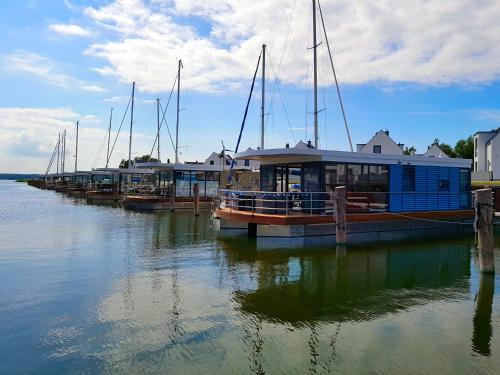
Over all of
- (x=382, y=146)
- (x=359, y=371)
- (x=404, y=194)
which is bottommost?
(x=359, y=371)

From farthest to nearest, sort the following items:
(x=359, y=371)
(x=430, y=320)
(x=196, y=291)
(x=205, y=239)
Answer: (x=205, y=239), (x=196, y=291), (x=430, y=320), (x=359, y=371)

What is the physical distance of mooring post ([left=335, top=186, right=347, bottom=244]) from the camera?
15805 mm

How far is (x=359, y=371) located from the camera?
6.39 meters

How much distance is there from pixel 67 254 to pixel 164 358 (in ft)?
33.8

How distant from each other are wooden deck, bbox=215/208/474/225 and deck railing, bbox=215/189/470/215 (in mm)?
313

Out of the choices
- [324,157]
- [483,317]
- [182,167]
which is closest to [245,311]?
[483,317]

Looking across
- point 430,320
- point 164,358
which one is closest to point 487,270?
point 430,320

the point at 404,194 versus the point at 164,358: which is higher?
the point at 404,194

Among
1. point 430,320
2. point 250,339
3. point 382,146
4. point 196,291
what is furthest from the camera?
point 382,146

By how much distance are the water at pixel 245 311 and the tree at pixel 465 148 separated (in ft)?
231

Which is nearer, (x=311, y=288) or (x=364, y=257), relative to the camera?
(x=311, y=288)

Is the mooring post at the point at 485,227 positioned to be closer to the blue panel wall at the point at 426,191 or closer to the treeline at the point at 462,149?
the blue panel wall at the point at 426,191

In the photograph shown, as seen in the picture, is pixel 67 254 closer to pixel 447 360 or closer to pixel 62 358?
pixel 62 358

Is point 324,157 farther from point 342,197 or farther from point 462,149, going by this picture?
point 462,149
